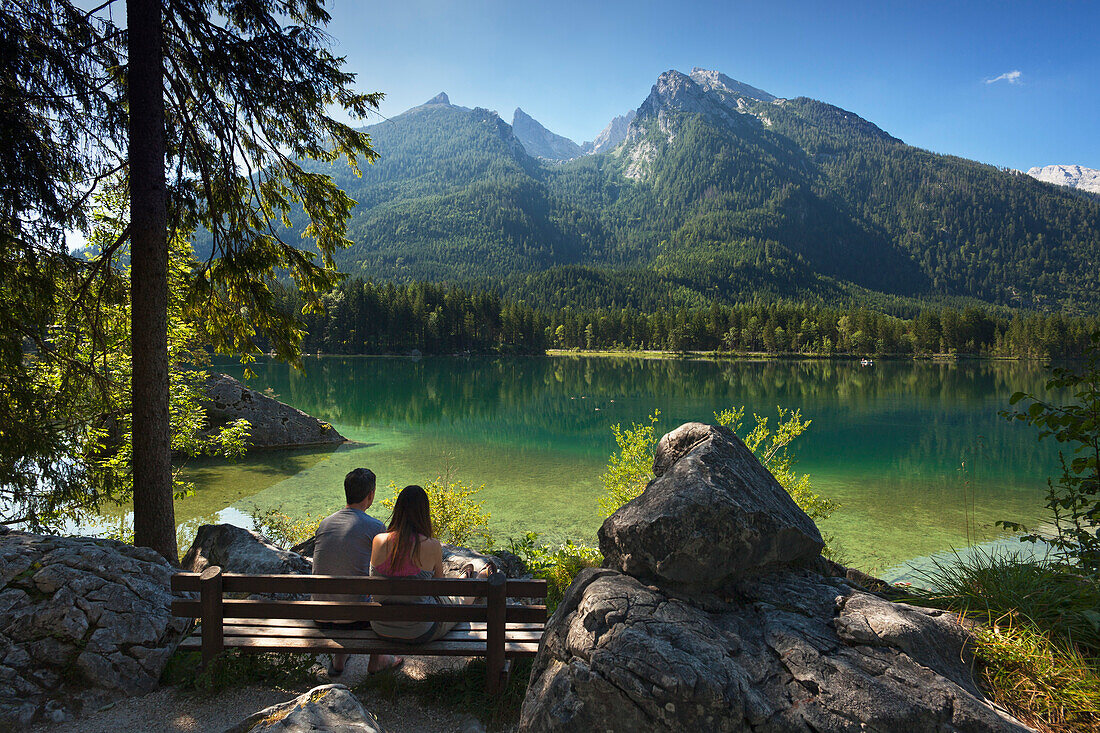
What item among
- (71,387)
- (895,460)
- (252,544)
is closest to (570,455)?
(895,460)

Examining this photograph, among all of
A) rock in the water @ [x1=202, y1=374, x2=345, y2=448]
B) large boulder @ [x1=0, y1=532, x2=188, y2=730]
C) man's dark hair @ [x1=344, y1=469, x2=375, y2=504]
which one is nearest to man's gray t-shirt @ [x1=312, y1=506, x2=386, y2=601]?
man's dark hair @ [x1=344, y1=469, x2=375, y2=504]

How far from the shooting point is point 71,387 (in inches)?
276

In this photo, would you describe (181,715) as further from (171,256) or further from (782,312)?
(782,312)

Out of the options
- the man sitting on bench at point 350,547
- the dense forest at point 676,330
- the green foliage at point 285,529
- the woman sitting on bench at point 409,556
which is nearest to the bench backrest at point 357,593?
the woman sitting on bench at point 409,556

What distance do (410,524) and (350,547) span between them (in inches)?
32.2

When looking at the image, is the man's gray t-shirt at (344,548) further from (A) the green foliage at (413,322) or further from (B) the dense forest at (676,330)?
(A) the green foliage at (413,322)

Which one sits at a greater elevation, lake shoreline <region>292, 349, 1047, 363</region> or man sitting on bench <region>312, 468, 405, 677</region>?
man sitting on bench <region>312, 468, 405, 677</region>

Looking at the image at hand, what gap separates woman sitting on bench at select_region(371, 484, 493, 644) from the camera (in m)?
4.72

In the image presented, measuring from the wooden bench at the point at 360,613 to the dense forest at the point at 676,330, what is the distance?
334ft

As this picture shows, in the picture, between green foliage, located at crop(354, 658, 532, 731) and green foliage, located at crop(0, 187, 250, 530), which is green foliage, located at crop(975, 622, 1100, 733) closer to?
green foliage, located at crop(354, 658, 532, 731)

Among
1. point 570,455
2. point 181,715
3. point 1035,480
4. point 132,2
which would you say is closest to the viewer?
point 181,715

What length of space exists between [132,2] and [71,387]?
4.83m

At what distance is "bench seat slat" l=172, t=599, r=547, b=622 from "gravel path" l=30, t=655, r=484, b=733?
69 cm

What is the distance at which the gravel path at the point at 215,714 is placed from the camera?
4.30 m
